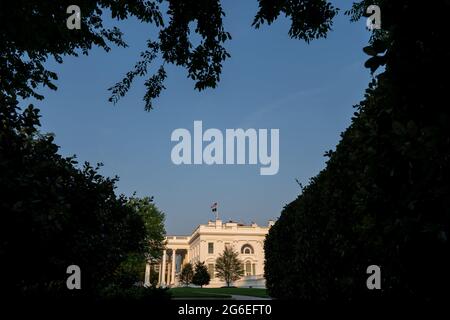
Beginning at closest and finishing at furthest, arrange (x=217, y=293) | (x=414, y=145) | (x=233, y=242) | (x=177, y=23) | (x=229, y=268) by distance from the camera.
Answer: (x=414, y=145)
(x=177, y=23)
(x=217, y=293)
(x=229, y=268)
(x=233, y=242)

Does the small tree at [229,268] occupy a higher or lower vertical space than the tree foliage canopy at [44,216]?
lower

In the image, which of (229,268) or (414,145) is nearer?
(414,145)

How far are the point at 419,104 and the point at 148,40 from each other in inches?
148

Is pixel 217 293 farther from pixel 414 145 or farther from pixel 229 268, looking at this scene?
pixel 229 268

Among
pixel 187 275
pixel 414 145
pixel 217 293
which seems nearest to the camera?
pixel 414 145

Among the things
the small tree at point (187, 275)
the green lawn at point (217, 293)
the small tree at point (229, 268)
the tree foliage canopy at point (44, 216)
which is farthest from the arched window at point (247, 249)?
the tree foliage canopy at point (44, 216)

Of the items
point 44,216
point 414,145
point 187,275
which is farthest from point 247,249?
point 414,145

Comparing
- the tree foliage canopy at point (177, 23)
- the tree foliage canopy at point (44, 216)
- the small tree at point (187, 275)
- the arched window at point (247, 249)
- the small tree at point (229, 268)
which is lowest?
the small tree at point (187, 275)

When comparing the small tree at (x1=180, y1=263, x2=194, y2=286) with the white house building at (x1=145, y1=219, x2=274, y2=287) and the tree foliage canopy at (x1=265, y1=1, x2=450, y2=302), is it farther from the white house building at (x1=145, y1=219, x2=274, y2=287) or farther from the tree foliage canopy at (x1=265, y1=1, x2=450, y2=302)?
the tree foliage canopy at (x1=265, y1=1, x2=450, y2=302)

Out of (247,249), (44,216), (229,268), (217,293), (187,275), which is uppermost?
(44,216)

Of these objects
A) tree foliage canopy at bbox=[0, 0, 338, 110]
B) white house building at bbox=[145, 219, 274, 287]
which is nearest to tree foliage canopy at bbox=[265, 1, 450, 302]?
tree foliage canopy at bbox=[0, 0, 338, 110]

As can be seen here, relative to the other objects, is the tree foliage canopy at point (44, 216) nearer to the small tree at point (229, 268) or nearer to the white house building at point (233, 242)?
the small tree at point (229, 268)

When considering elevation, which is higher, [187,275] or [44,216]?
[44,216]

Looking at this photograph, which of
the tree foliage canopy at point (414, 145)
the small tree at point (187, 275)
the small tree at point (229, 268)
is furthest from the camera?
the small tree at point (187, 275)
